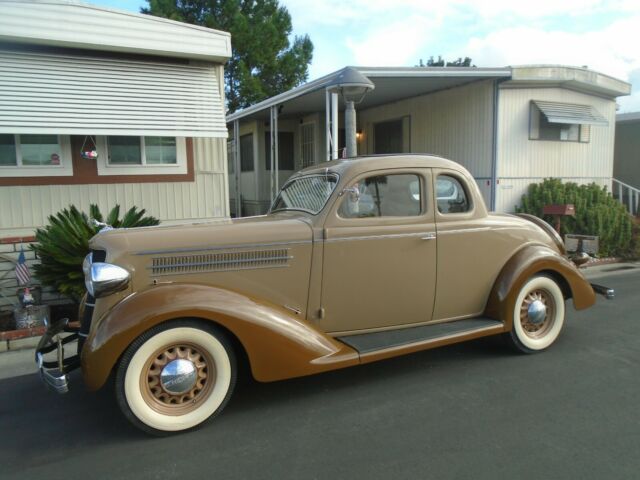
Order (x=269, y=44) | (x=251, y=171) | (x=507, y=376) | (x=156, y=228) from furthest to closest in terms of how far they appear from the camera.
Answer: (x=269, y=44) → (x=251, y=171) → (x=507, y=376) → (x=156, y=228)

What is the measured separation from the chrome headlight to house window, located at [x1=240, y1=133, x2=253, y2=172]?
1198 centimetres

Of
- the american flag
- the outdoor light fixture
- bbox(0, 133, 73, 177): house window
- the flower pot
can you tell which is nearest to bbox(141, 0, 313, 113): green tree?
bbox(0, 133, 73, 177): house window

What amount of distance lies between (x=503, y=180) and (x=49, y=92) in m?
8.23

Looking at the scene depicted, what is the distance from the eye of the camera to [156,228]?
3641 mm

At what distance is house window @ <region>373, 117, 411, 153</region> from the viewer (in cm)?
1242

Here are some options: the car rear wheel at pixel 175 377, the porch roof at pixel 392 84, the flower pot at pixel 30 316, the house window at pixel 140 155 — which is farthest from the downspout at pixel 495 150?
the flower pot at pixel 30 316

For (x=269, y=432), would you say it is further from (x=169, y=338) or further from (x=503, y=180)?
(x=503, y=180)

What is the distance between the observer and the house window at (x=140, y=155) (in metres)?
7.09

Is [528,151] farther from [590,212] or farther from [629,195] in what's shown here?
[629,195]

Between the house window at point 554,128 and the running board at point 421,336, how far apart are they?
722cm

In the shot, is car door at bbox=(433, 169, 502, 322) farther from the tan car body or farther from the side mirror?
the side mirror

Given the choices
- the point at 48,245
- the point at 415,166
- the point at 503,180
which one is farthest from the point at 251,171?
the point at 415,166

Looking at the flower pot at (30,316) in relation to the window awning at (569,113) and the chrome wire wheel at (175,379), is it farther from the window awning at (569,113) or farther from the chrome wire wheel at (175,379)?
the window awning at (569,113)

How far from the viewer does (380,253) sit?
3.93m
